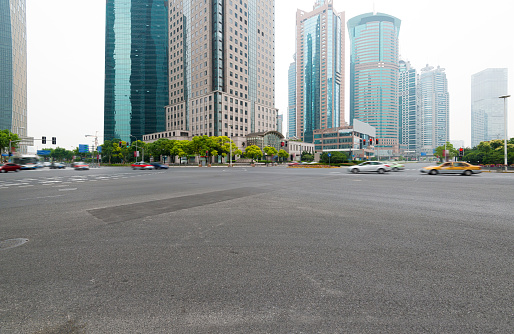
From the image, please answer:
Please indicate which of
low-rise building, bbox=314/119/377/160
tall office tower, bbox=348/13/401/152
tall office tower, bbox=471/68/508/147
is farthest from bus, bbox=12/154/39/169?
tall office tower, bbox=471/68/508/147

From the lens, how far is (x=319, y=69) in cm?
17212

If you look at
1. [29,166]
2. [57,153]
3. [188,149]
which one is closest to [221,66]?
[188,149]

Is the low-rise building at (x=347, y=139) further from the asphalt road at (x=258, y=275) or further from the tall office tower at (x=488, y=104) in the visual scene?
the asphalt road at (x=258, y=275)

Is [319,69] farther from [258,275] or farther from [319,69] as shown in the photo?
[258,275]

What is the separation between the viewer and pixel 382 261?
135 inches

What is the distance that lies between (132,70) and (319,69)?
398 feet

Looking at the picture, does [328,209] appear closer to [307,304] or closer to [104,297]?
[307,304]

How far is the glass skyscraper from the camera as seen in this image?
556ft

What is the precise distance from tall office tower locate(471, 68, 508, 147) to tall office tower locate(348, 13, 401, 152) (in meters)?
56.0

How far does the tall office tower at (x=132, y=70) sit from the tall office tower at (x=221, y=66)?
682 inches

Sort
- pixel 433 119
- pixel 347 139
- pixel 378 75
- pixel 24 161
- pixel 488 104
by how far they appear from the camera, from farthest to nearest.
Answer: pixel 433 119, pixel 378 75, pixel 488 104, pixel 347 139, pixel 24 161

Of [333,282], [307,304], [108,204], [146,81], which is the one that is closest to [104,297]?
[307,304]

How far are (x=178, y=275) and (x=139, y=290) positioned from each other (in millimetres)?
473

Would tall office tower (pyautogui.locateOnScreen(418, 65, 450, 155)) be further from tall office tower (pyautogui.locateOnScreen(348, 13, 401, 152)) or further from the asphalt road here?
the asphalt road
